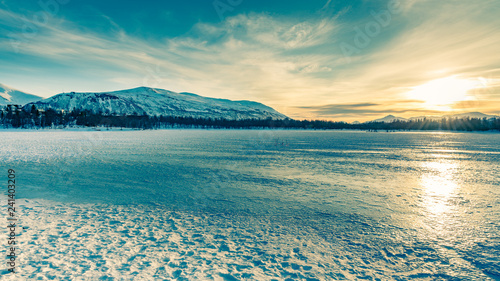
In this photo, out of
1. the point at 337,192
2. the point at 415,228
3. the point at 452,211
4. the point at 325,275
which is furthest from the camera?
the point at 337,192

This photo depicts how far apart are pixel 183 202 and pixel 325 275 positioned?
9.25 m

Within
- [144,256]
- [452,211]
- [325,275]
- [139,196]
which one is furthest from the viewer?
[139,196]

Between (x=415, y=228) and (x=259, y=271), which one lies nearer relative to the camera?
(x=259, y=271)

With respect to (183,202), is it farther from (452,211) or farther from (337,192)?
(452,211)

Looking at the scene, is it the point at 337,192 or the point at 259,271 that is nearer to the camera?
the point at 259,271

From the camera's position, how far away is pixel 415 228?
36.4 ft

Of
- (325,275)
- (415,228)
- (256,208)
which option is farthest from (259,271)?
(415,228)

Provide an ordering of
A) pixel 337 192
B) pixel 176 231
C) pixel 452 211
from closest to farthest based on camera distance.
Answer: pixel 176 231 → pixel 452 211 → pixel 337 192

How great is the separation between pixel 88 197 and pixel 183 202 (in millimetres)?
5721

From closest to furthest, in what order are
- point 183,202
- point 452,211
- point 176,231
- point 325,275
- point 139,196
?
1. point 325,275
2. point 176,231
3. point 452,211
4. point 183,202
5. point 139,196

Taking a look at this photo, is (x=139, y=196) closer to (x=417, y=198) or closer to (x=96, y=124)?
(x=417, y=198)

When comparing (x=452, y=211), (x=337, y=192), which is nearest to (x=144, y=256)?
(x=337, y=192)

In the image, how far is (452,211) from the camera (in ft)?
44.1

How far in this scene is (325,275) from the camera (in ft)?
24.7
